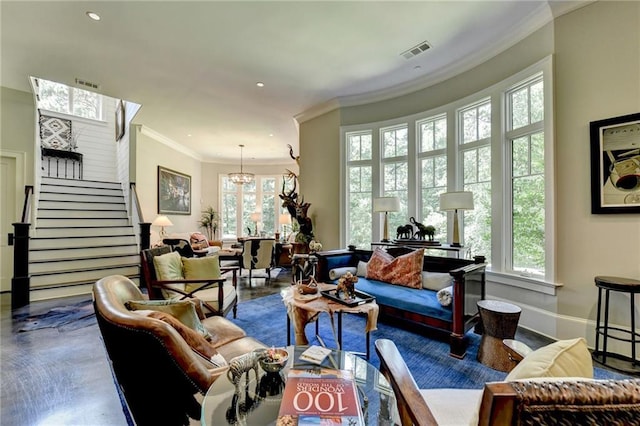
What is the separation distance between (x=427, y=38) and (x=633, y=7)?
180 cm

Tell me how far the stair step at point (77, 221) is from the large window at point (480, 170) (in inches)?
206

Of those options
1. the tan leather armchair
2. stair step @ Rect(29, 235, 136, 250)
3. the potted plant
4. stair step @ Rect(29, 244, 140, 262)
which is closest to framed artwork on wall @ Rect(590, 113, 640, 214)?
the tan leather armchair

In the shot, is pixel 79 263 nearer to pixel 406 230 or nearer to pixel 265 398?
pixel 265 398

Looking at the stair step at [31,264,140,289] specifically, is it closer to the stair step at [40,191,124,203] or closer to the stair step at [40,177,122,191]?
the stair step at [40,191,124,203]

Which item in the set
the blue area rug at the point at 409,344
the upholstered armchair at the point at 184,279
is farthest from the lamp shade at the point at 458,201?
the upholstered armchair at the point at 184,279

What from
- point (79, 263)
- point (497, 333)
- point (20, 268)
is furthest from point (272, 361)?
point (79, 263)

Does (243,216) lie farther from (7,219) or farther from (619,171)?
(619,171)

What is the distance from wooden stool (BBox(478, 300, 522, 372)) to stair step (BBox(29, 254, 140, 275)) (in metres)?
5.91

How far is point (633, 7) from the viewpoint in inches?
99.1

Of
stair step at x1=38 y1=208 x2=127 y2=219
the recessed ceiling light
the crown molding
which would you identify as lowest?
stair step at x1=38 y1=208 x2=127 y2=219

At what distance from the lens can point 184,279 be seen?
2.96 metres

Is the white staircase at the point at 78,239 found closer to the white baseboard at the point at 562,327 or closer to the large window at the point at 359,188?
the large window at the point at 359,188

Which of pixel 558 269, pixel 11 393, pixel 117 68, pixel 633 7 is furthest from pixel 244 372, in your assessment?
pixel 117 68

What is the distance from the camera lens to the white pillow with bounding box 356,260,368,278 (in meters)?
3.98
